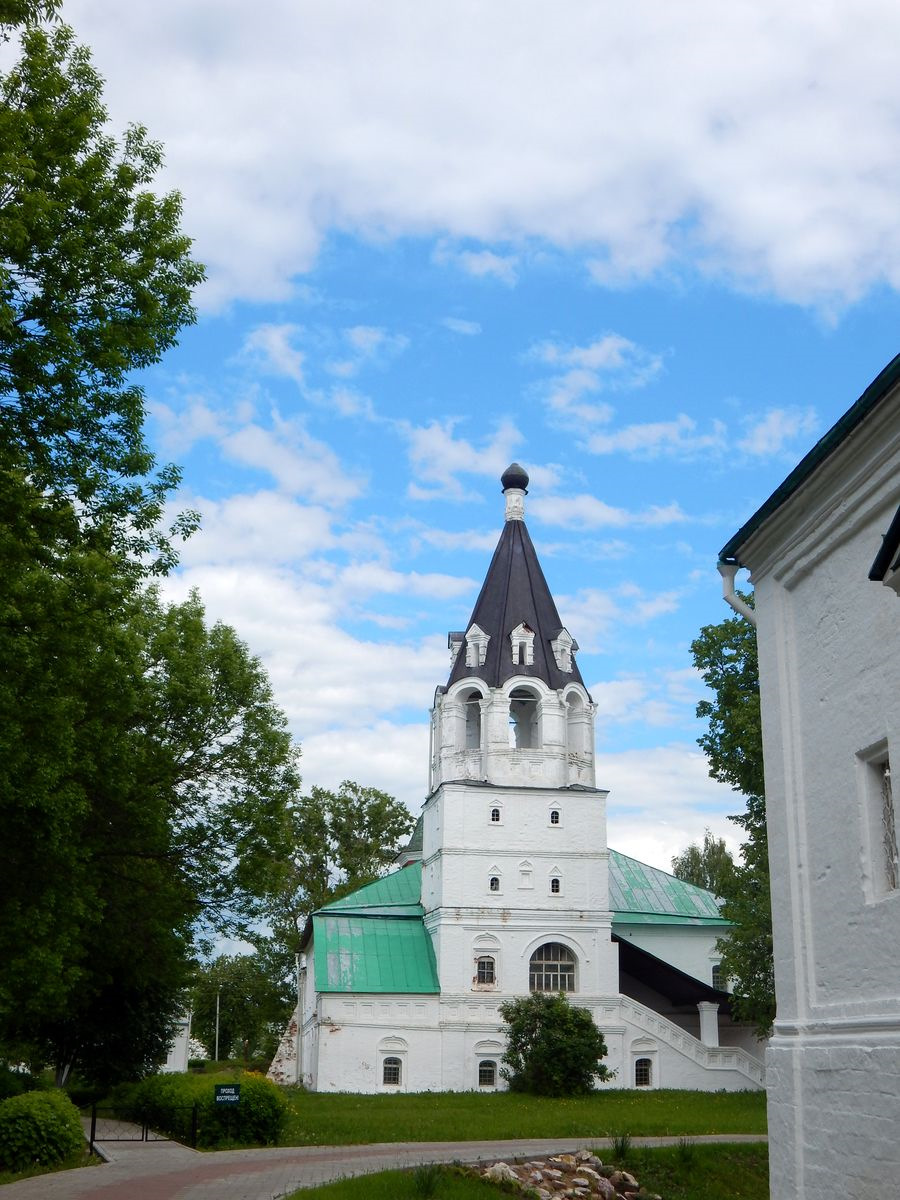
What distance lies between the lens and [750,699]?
24.0m

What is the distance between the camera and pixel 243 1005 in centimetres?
6519

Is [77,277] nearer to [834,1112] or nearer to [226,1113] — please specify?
[834,1112]

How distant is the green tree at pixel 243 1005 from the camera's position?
5841 cm

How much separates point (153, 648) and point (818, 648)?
16715 mm

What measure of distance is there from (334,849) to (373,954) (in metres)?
16.1

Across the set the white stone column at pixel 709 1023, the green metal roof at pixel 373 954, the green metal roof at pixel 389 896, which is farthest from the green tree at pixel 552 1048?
the green metal roof at pixel 389 896

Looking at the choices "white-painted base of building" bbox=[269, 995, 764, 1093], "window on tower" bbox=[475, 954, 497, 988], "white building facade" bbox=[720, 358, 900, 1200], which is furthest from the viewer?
"window on tower" bbox=[475, 954, 497, 988]

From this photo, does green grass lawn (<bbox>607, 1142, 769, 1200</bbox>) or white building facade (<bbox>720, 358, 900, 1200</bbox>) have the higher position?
white building facade (<bbox>720, 358, 900, 1200</bbox>)

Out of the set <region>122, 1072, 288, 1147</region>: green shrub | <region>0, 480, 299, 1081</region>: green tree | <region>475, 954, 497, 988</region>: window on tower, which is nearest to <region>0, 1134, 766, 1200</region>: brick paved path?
<region>122, 1072, 288, 1147</region>: green shrub

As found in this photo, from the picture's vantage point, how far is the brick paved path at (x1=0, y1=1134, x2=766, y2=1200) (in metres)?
13.6

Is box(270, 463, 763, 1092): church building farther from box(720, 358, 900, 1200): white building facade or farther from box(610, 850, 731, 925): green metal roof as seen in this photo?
box(720, 358, 900, 1200): white building facade

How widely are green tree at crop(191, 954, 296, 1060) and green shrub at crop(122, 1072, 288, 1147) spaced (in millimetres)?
37954

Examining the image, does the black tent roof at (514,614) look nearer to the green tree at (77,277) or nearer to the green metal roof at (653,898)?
the green metal roof at (653,898)

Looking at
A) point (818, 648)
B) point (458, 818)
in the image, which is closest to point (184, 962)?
point (458, 818)
